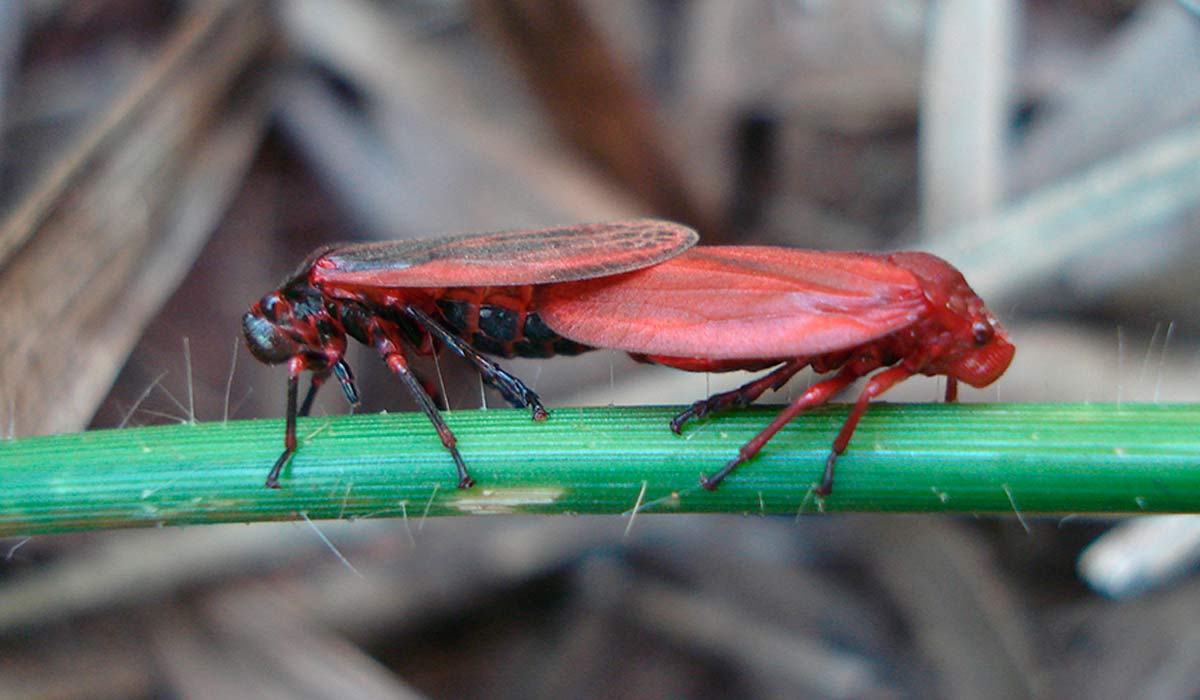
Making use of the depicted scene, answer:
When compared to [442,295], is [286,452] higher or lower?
lower

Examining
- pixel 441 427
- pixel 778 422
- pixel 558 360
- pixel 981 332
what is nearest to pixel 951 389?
pixel 981 332

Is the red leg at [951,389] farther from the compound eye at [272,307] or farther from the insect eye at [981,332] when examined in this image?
the compound eye at [272,307]

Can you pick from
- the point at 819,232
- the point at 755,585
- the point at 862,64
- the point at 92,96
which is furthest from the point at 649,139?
the point at 92,96

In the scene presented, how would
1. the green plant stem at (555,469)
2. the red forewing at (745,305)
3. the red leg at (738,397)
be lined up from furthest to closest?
the red forewing at (745,305) < the red leg at (738,397) < the green plant stem at (555,469)

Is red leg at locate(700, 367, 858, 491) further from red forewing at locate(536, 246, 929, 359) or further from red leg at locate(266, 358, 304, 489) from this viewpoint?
red leg at locate(266, 358, 304, 489)

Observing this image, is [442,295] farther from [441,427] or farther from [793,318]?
[793,318]

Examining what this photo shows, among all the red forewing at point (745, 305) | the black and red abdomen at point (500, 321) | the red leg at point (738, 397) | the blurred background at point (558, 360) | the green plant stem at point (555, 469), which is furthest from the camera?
the blurred background at point (558, 360)

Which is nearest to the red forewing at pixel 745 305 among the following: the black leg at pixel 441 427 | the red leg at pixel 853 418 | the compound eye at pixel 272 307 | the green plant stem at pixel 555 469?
the red leg at pixel 853 418

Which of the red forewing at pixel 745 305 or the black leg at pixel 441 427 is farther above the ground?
the red forewing at pixel 745 305
